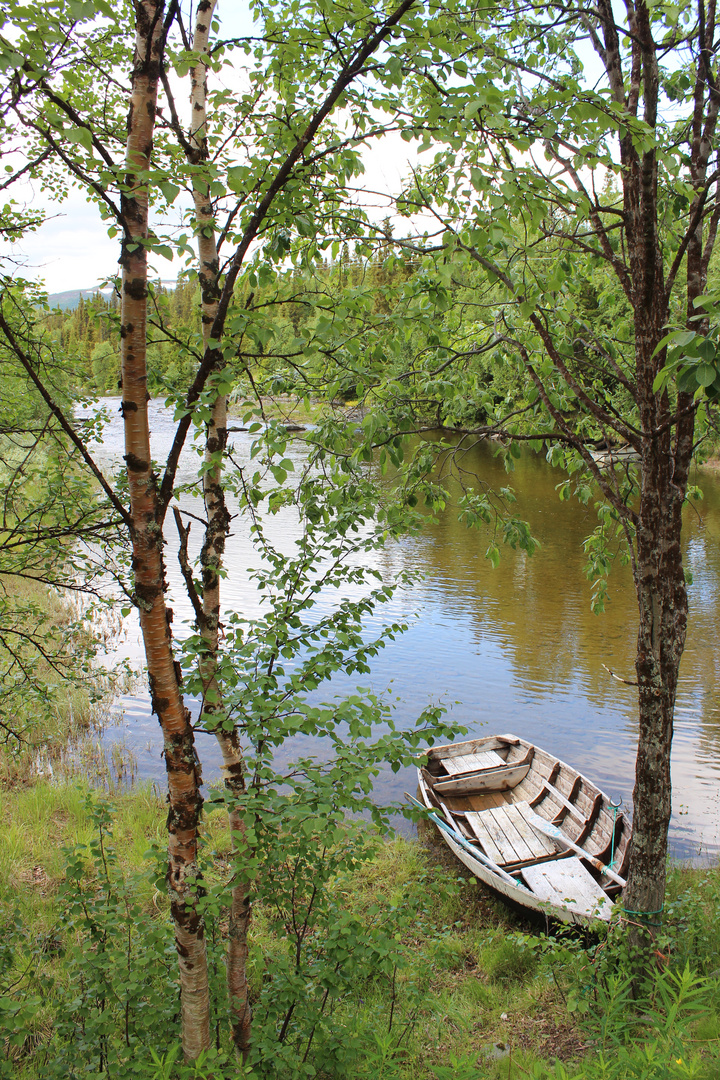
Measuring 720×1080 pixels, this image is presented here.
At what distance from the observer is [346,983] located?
342 cm

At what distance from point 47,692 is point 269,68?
4.57m

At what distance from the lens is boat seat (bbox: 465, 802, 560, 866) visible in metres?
7.12

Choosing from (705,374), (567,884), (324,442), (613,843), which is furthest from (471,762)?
(705,374)

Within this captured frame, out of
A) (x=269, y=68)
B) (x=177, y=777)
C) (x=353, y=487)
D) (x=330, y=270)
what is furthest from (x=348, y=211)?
(x=177, y=777)

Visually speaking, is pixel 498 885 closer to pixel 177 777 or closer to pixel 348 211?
pixel 177 777

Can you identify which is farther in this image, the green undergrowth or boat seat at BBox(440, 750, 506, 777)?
boat seat at BBox(440, 750, 506, 777)

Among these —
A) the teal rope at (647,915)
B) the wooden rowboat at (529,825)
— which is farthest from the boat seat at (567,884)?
the teal rope at (647,915)

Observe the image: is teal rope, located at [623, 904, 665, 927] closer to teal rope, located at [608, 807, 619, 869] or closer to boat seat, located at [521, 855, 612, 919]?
boat seat, located at [521, 855, 612, 919]

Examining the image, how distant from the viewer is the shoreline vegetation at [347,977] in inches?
126

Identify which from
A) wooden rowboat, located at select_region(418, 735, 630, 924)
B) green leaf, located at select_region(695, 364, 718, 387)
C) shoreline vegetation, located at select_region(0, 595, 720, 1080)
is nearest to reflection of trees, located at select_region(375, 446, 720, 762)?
wooden rowboat, located at select_region(418, 735, 630, 924)

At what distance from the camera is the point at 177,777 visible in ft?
9.23

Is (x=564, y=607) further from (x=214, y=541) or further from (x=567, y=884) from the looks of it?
(x=214, y=541)

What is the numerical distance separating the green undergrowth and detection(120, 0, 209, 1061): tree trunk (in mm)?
183

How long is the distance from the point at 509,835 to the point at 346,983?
461 centimetres
